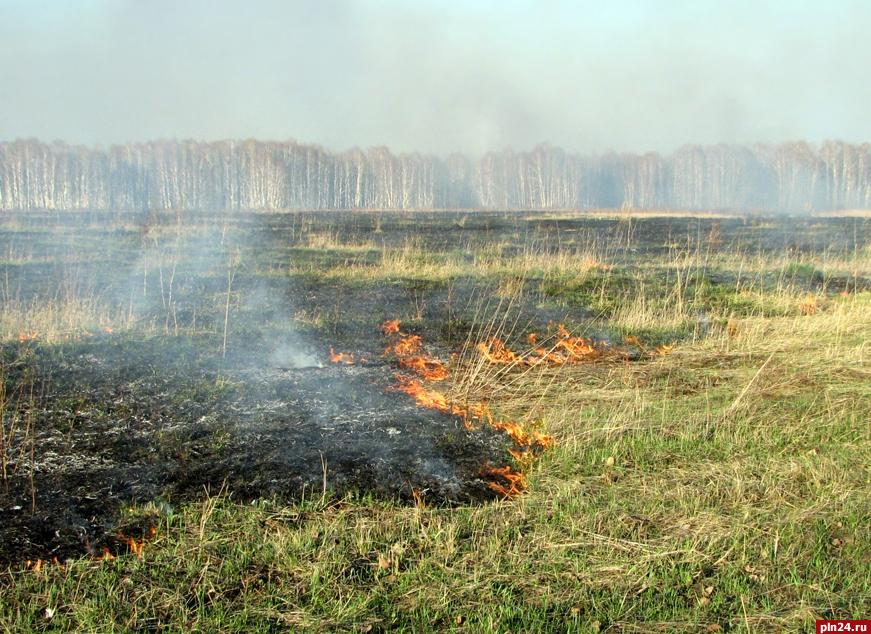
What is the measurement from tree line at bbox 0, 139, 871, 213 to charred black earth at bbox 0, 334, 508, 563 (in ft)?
169

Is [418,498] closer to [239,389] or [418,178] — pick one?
[239,389]

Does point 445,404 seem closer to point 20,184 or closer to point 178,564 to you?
point 178,564

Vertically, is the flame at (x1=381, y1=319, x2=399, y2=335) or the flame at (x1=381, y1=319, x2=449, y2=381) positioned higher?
the flame at (x1=381, y1=319, x2=399, y2=335)

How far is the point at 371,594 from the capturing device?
12.6 ft

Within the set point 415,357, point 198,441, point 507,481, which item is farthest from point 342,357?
point 507,481

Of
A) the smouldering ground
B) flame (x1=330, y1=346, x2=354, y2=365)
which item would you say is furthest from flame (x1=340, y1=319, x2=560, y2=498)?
the smouldering ground

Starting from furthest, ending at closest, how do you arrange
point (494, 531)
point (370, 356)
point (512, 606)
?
1. point (370, 356)
2. point (494, 531)
3. point (512, 606)

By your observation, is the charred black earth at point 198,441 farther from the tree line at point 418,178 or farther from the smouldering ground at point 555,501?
the tree line at point 418,178

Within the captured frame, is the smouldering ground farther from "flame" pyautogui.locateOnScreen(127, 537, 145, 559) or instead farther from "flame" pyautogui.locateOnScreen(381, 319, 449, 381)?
"flame" pyautogui.locateOnScreen(381, 319, 449, 381)

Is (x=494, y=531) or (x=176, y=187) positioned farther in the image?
(x=176, y=187)

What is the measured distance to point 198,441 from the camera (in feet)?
19.7

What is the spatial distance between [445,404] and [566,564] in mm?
3030

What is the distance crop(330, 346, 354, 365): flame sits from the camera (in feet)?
28.2

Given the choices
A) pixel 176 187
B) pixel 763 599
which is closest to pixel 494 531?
pixel 763 599
